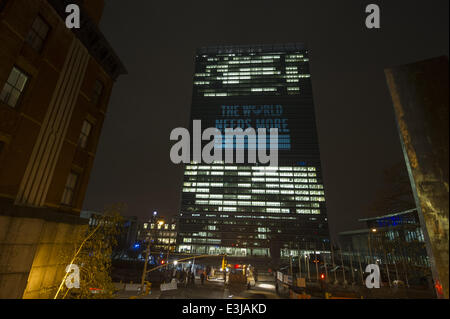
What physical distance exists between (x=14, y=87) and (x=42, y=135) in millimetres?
3075

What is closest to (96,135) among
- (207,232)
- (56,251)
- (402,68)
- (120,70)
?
(120,70)

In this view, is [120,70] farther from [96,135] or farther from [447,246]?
[447,246]

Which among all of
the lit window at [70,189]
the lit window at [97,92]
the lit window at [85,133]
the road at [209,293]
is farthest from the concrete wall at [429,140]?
the road at [209,293]

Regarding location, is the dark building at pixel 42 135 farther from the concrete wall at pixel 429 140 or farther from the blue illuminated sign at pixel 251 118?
the blue illuminated sign at pixel 251 118

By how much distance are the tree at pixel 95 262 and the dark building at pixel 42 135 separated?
1114 millimetres

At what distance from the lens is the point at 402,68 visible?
11.9 feet

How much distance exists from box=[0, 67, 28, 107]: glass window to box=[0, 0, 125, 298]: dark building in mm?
50

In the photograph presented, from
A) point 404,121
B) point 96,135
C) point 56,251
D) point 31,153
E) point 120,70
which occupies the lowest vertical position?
point 56,251

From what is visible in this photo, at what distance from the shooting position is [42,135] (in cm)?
1455

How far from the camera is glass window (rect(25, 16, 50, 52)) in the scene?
14.1 m

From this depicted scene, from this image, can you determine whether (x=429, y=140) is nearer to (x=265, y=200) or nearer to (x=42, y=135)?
(x=42, y=135)

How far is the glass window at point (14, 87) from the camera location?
41.2 feet

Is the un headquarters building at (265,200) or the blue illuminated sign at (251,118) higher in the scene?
the blue illuminated sign at (251,118)
